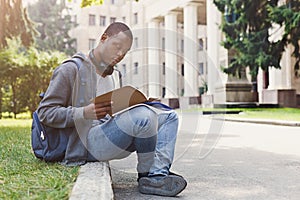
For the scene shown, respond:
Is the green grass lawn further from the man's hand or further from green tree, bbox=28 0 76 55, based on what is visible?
green tree, bbox=28 0 76 55

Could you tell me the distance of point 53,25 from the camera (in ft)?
163

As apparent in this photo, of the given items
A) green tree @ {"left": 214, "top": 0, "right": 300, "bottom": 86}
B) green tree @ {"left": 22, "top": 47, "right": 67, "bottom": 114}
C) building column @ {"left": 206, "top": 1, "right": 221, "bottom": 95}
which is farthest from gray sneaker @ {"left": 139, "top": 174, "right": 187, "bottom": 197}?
building column @ {"left": 206, "top": 1, "right": 221, "bottom": 95}

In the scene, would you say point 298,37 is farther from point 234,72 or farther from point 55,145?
point 55,145

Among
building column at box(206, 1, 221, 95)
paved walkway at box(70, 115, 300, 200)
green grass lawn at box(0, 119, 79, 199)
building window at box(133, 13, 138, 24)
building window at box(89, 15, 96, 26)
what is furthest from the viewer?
building window at box(89, 15, 96, 26)

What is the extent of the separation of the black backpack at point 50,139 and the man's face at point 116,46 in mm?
219

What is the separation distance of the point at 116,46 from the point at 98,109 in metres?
0.49

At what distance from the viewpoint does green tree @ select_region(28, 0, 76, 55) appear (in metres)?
48.4

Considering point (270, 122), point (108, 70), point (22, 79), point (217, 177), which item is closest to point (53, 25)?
point (22, 79)

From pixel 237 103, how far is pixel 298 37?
19.3 ft

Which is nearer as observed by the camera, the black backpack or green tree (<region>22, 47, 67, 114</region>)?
the black backpack

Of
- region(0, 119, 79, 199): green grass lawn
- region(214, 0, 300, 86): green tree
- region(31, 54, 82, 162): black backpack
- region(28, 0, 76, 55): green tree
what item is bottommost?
region(0, 119, 79, 199): green grass lawn

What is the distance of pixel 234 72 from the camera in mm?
23594

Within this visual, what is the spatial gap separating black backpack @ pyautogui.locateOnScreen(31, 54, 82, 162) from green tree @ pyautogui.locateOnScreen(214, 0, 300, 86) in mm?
17559

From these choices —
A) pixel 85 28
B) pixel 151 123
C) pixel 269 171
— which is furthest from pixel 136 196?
pixel 85 28
